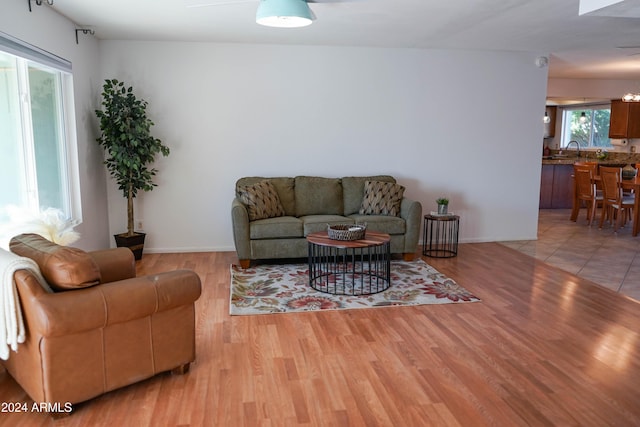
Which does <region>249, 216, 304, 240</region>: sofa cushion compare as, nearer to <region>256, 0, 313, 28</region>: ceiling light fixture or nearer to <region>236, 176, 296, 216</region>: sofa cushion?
<region>236, 176, 296, 216</region>: sofa cushion

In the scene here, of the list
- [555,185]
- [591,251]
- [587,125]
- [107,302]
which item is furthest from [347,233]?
[587,125]

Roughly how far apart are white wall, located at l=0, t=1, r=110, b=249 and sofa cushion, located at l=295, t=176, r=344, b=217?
2.20 meters

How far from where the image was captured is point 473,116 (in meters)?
6.38

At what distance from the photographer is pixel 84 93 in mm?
5125

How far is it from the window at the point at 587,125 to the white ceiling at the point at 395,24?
4458 millimetres

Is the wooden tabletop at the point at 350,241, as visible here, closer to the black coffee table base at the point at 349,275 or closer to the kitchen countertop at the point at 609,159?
the black coffee table base at the point at 349,275

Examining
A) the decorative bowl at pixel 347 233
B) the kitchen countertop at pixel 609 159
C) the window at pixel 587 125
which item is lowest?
the decorative bowl at pixel 347 233

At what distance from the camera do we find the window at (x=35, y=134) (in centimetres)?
362

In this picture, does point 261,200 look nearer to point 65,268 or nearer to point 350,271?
point 350,271

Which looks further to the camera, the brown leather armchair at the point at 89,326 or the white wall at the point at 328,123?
the white wall at the point at 328,123

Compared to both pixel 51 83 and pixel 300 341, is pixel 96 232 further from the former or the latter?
pixel 300 341

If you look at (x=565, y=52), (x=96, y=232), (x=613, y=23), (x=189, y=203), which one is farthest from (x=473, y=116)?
(x=96, y=232)

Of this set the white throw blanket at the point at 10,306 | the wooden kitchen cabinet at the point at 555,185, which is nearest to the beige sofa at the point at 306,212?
the white throw blanket at the point at 10,306

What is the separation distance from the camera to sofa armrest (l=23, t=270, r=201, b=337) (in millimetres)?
2268
